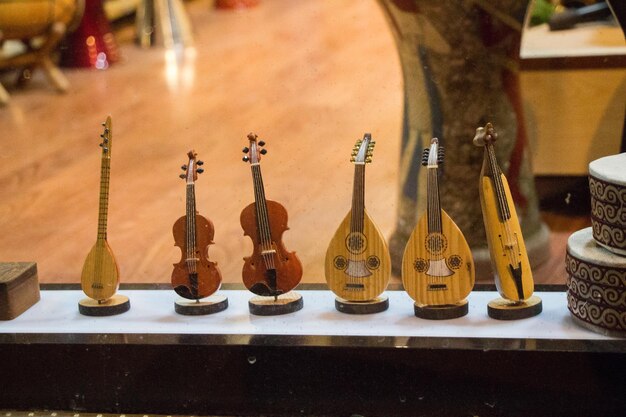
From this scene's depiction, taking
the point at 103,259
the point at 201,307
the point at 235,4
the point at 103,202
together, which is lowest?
the point at 201,307

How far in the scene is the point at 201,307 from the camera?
2.08m

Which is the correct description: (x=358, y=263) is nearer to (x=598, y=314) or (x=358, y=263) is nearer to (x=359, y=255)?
(x=359, y=255)

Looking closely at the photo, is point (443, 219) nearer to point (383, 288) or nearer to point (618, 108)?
point (383, 288)

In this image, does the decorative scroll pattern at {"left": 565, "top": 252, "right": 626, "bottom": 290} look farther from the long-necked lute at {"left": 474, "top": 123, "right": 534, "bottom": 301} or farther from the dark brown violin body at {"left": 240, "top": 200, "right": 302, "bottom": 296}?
the dark brown violin body at {"left": 240, "top": 200, "right": 302, "bottom": 296}

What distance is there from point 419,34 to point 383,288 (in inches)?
30.5

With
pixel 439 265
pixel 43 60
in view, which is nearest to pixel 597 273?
pixel 439 265

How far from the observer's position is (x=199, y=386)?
2000mm

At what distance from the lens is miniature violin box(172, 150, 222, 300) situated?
6.66ft

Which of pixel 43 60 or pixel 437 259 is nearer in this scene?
pixel 437 259

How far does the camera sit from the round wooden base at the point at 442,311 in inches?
78.2

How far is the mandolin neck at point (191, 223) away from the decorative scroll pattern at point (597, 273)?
0.69m

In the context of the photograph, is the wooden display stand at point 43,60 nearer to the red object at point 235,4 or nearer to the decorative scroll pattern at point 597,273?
the red object at point 235,4

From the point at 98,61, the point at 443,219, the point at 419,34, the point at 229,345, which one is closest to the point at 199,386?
the point at 229,345

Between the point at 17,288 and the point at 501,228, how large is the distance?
0.94 metres
